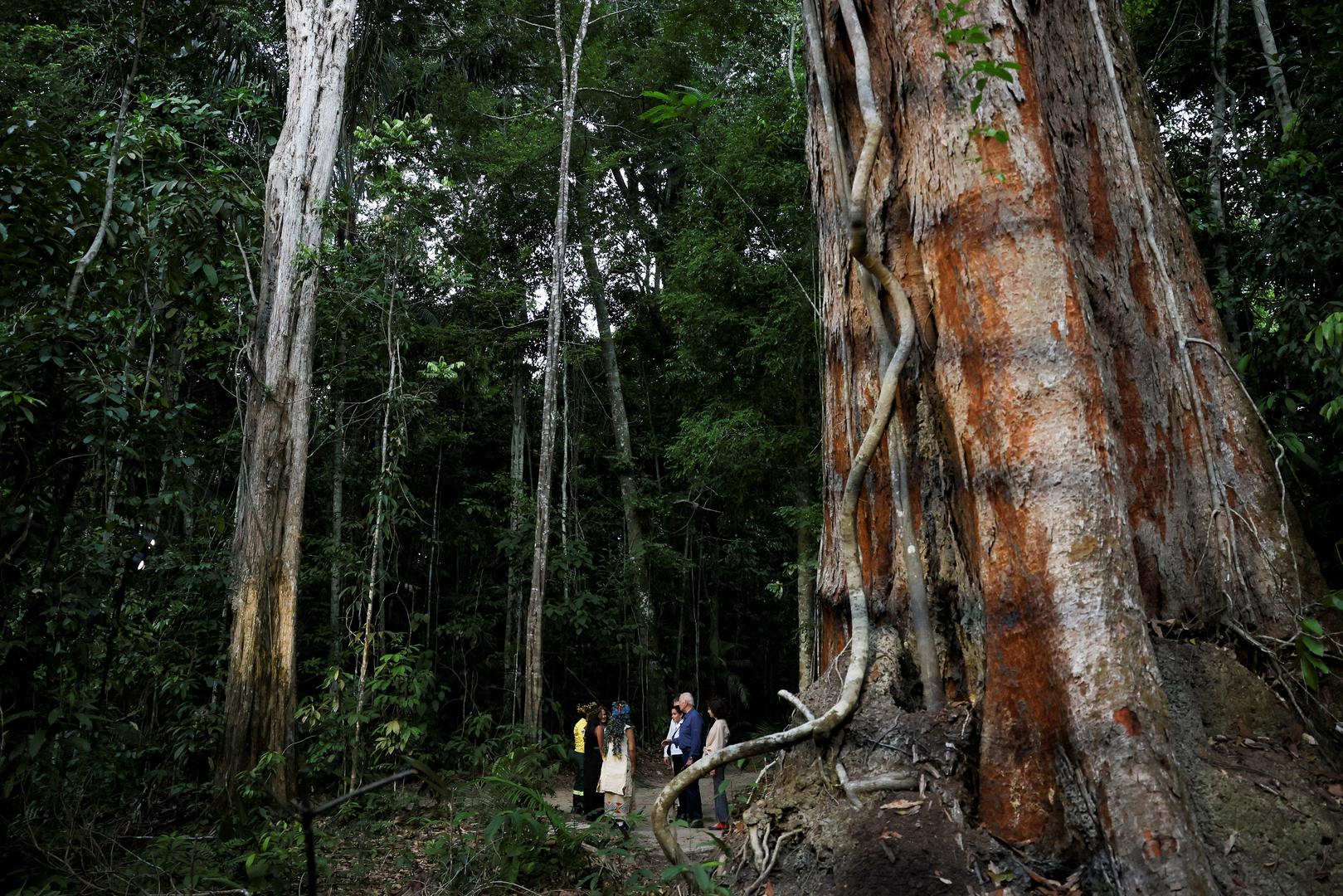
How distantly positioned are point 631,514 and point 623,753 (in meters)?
8.40

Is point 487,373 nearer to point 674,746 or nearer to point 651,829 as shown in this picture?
point 674,746

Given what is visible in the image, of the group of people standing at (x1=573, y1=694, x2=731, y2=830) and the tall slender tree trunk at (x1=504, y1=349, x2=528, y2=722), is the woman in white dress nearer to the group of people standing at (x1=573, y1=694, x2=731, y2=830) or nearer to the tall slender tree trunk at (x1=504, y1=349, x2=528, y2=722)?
the group of people standing at (x1=573, y1=694, x2=731, y2=830)

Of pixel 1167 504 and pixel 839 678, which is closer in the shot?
pixel 1167 504

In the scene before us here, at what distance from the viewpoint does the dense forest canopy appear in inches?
155

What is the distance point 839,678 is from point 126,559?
13.2 feet

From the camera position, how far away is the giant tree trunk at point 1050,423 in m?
2.69

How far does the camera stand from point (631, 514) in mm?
16453

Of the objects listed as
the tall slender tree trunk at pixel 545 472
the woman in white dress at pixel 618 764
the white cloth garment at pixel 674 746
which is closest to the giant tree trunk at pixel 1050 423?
the woman in white dress at pixel 618 764

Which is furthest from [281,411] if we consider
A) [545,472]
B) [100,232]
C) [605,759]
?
[605,759]

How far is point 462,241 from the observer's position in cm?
1619

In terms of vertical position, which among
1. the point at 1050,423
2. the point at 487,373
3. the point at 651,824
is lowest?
the point at 651,824

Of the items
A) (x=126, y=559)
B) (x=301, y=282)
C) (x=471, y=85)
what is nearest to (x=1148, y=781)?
(x=126, y=559)

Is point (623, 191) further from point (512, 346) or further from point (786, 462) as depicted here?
point (786, 462)

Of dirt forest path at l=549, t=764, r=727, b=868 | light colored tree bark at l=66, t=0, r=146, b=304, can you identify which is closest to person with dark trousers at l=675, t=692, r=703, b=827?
dirt forest path at l=549, t=764, r=727, b=868
